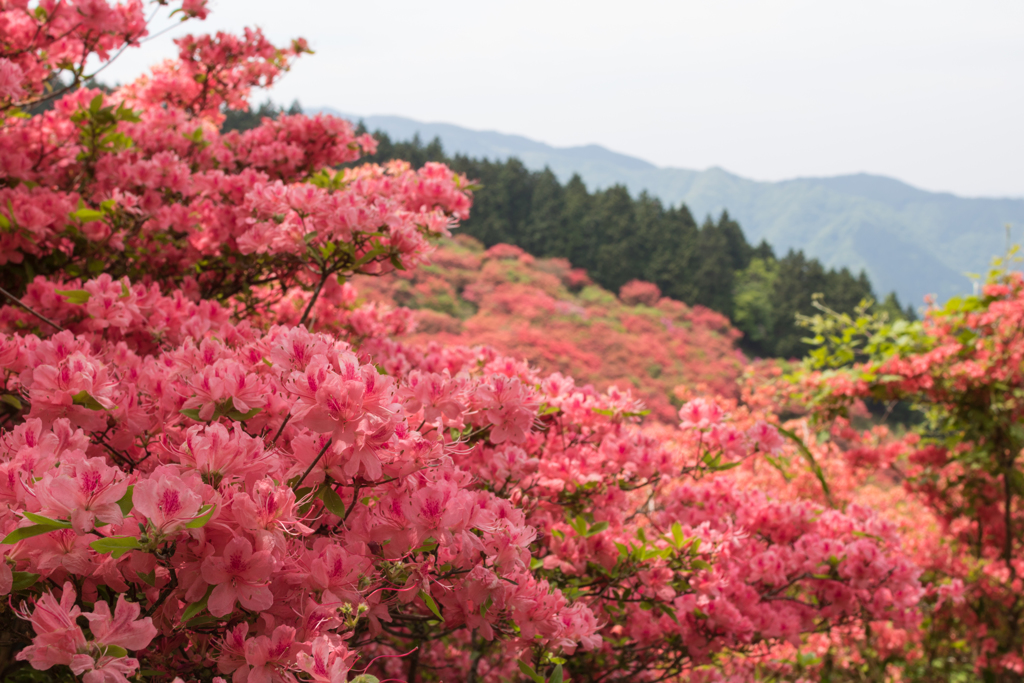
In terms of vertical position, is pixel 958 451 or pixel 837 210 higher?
pixel 837 210

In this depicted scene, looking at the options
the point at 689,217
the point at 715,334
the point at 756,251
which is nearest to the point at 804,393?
the point at 715,334

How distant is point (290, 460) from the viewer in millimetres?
983

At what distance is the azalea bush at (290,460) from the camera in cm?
77

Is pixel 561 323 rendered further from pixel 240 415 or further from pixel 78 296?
pixel 240 415

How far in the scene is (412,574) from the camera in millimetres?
1023

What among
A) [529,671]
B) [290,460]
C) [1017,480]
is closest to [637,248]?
[1017,480]

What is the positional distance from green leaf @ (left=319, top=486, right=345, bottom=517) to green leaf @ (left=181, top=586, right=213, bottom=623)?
0.20m

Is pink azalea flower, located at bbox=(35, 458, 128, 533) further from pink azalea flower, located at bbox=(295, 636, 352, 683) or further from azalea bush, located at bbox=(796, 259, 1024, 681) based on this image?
azalea bush, located at bbox=(796, 259, 1024, 681)

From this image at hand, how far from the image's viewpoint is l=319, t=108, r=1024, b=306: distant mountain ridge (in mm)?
115750

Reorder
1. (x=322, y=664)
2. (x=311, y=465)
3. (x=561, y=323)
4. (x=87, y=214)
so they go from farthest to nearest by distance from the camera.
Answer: (x=561, y=323), (x=87, y=214), (x=311, y=465), (x=322, y=664)

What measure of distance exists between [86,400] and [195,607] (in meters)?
0.50

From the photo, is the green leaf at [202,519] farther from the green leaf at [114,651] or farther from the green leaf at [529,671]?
the green leaf at [529,671]

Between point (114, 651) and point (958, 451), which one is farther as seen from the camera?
point (958, 451)

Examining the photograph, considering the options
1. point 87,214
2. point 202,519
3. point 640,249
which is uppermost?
point 640,249
